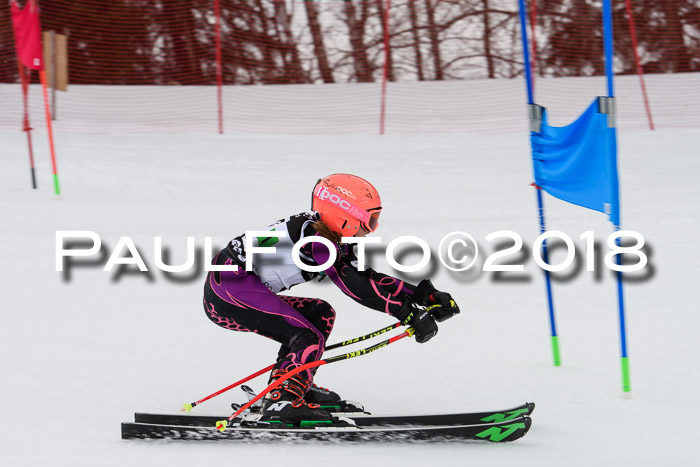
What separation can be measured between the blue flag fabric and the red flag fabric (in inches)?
269

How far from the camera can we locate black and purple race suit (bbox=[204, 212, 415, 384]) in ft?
13.6

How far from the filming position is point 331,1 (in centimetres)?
1505

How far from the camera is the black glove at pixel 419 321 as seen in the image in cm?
397

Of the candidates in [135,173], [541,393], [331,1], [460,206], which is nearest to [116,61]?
[331,1]

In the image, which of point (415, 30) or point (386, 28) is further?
point (415, 30)

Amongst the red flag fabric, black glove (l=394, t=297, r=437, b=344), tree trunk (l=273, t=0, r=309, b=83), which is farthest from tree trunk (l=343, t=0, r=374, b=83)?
black glove (l=394, t=297, r=437, b=344)

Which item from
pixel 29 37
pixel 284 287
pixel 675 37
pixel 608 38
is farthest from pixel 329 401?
pixel 675 37

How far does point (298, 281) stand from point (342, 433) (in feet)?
2.57

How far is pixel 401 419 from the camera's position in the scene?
14.4 feet

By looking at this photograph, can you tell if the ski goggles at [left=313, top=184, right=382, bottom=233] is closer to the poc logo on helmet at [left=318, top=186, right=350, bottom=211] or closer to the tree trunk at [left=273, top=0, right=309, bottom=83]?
the poc logo on helmet at [left=318, top=186, right=350, bottom=211]

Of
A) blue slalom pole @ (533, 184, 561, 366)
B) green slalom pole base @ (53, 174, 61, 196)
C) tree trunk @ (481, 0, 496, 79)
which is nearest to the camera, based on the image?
blue slalom pole @ (533, 184, 561, 366)

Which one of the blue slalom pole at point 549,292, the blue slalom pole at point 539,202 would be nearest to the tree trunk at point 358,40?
the blue slalom pole at point 539,202

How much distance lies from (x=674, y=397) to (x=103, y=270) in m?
4.94

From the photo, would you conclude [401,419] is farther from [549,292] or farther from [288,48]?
[288,48]
